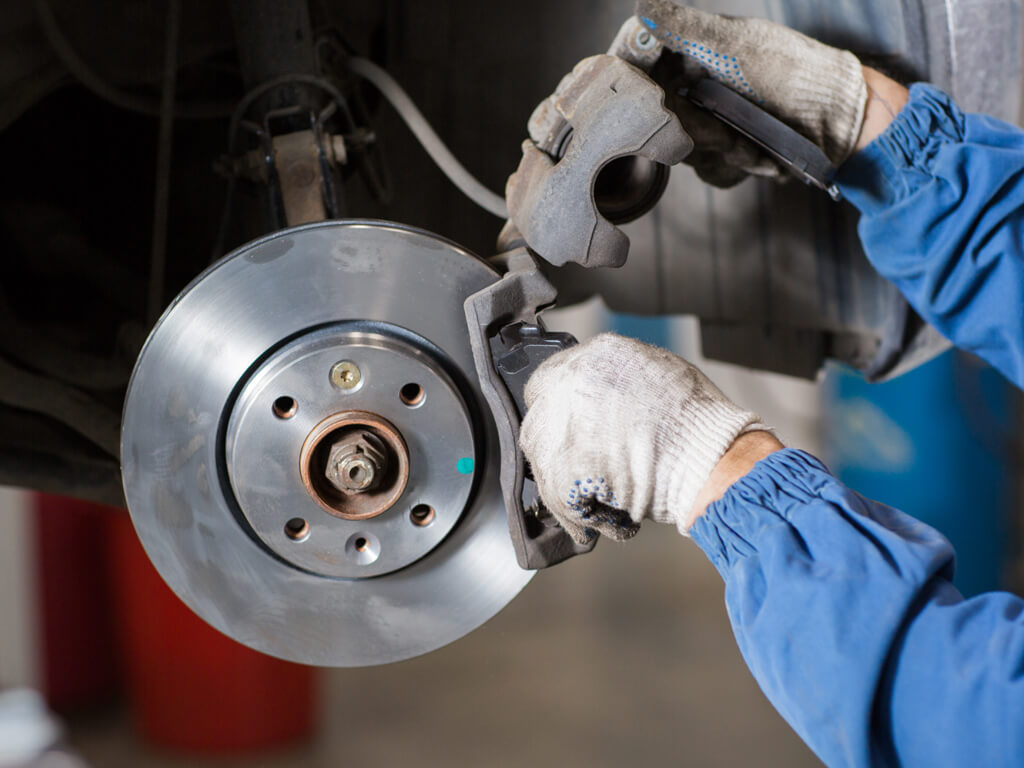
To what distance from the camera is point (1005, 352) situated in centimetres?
68

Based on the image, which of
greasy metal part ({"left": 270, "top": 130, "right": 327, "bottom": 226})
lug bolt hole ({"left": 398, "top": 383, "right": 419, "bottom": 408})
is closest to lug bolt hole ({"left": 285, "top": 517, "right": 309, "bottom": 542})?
lug bolt hole ({"left": 398, "top": 383, "right": 419, "bottom": 408})

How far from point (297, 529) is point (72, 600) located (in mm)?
1840

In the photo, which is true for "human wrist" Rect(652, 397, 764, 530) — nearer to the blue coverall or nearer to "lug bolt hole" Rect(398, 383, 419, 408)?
the blue coverall

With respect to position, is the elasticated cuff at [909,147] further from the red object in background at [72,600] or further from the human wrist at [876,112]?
the red object in background at [72,600]

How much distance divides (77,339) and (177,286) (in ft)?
0.36

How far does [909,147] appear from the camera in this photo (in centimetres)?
67

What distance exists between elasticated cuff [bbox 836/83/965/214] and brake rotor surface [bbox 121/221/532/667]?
13.8 inches

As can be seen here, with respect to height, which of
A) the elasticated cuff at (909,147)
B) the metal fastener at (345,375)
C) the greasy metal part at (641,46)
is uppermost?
the greasy metal part at (641,46)

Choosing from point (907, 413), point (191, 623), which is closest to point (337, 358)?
point (191, 623)

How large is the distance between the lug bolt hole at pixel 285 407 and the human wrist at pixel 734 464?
10.1 inches

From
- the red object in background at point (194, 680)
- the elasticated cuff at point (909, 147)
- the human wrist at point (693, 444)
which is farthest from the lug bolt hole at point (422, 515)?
the red object in background at point (194, 680)

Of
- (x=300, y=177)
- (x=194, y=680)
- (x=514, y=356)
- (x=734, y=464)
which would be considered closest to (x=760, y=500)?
(x=734, y=464)

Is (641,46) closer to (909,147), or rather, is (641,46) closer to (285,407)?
(909,147)

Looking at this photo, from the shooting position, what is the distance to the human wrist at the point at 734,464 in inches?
20.8
